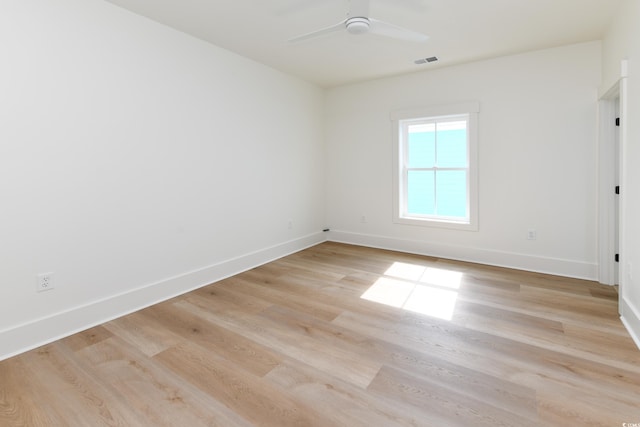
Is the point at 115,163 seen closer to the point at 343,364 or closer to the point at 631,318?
the point at 343,364

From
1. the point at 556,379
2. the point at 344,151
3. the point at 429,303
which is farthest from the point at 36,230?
the point at 344,151

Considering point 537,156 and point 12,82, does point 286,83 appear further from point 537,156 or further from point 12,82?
point 537,156

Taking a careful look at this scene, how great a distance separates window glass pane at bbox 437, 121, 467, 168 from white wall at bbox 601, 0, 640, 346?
174cm

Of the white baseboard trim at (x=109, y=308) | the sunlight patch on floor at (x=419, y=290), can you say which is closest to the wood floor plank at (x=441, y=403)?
the sunlight patch on floor at (x=419, y=290)

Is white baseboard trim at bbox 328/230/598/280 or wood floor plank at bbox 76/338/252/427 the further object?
white baseboard trim at bbox 328/230/598/280

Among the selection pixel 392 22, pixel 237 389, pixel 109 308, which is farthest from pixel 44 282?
pixel 392 22

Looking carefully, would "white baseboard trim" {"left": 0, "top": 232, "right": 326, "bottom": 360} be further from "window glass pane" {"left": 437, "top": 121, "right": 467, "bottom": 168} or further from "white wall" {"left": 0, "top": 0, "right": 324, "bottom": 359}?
"window glass pane" {"left": 437, "top": 121, "right": 467, "bottom": 168}

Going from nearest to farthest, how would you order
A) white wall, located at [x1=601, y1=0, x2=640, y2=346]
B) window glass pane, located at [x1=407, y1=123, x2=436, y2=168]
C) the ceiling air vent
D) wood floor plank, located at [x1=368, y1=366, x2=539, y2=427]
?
1. wood floor plank, located at [x1=368, y1=366, x2=539, y2=427]
2. white wall, located at [x1=601, y1=0, x2=640, y2=346]
3. the ceiling air vent
4. window glass pane, located at [x1=407, y1=123, x2=436, y2=168]

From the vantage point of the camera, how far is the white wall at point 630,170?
230cm

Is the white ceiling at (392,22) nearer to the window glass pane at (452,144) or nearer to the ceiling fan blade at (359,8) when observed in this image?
the ceiling fan blade at (359,8)

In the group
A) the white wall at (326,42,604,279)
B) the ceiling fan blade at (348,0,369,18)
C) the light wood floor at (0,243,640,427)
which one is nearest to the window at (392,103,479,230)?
the white wall at (326,42,604,279)

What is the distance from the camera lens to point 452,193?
4492 mm

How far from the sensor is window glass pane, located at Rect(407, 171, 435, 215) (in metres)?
4.66

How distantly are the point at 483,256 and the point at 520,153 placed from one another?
134 cm
